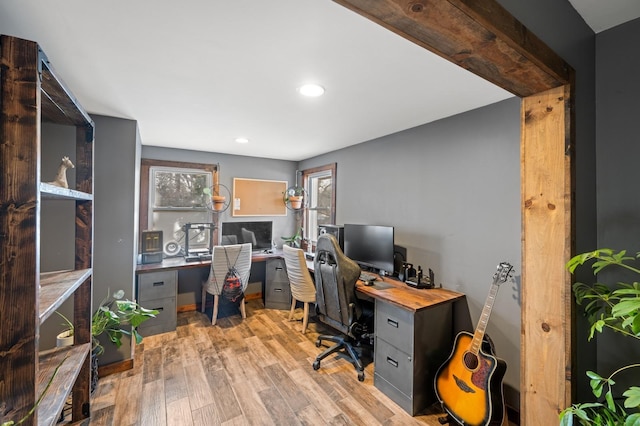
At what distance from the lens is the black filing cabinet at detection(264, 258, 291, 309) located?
3795 millimetres

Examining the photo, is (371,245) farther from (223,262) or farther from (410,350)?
(223,262)

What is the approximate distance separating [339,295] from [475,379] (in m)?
1.09

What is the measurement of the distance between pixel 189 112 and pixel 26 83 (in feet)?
4.77

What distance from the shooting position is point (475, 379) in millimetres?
1732

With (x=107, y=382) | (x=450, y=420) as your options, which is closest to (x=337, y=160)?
(x=450, y=420)

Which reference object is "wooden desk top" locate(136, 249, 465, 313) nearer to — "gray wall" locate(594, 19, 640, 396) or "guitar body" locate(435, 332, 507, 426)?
"guitar body" locate(435, 332, 507, 426)

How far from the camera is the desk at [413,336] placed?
1.96m

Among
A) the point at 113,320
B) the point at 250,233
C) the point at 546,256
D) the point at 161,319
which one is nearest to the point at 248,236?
the point at 250,233

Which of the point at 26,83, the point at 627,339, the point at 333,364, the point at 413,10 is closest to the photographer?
the point at 413,10

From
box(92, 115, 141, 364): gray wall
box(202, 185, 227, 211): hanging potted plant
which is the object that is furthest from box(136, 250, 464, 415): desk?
box(202, 185, 227, 211): hanging potted plant

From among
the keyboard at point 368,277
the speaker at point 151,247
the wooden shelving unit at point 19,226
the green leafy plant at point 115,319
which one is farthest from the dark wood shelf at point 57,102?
the keyboard at point 368,277

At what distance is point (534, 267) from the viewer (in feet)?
3.95

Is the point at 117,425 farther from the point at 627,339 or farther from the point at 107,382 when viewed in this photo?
the point at 627,339

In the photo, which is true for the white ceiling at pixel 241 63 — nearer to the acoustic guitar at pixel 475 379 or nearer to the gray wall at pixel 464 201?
the gray wall at pixel 464 201
